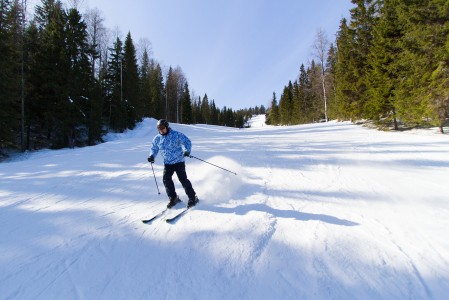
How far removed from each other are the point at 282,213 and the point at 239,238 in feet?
4.12

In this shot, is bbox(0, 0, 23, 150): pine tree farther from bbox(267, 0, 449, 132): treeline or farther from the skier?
bbox(267, 0, 449, 132): treeline

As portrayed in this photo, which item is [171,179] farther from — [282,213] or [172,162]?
[282,213]

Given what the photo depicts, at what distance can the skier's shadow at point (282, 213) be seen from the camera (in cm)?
422

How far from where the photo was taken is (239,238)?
3.81 m

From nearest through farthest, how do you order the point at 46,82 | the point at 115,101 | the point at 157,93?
the point at 46,82
the point at 115,101
the point at 157,93

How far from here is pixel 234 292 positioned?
108 inches

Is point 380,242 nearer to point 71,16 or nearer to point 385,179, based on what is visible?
point 385,179

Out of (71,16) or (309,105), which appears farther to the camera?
(309,105)


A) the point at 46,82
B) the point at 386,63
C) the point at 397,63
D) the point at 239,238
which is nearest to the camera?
the point at 239,238

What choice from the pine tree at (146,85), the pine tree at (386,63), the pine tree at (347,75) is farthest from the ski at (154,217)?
the pine tree at (146,85)

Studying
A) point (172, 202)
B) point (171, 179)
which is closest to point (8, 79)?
point (171, 179)

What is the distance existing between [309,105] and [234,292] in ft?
190

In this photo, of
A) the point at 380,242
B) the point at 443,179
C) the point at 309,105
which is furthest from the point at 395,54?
the point at 309,105

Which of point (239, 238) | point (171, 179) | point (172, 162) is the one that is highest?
point (172, 162)
